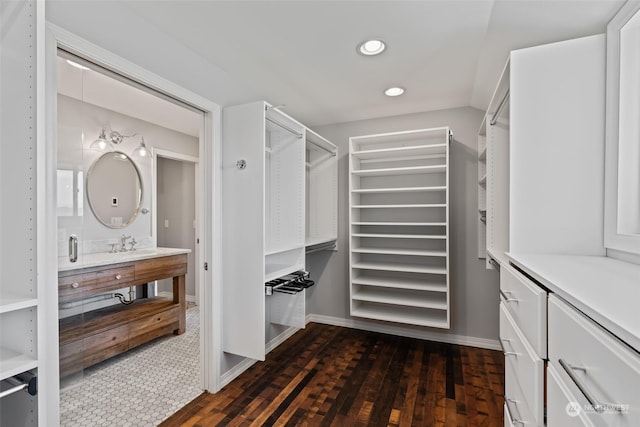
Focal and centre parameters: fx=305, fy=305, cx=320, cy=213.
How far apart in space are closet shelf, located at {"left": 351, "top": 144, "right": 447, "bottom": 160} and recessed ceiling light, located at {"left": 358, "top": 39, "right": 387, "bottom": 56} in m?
Result: 1.02

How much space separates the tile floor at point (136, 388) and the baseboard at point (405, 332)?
55.9 inches

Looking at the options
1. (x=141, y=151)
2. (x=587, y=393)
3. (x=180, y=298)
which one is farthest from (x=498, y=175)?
(x=141, y=151)

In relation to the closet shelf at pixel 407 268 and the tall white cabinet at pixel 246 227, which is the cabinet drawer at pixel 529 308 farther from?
the tall white cabinet at pixel 246 227

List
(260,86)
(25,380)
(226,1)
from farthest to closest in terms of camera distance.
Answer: (260,86) → (226,1) → (25,380)

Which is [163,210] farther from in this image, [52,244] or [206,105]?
[52,244]

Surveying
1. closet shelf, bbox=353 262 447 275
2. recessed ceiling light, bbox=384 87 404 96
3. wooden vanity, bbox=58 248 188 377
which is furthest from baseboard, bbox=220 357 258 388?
recessed ceiling light, bbox=384 87 404 96

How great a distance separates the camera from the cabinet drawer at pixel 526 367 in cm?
94

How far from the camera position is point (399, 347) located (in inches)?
114

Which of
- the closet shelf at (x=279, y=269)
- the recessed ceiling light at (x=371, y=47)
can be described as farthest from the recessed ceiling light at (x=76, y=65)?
the closet shelf at (x=279, y=269)

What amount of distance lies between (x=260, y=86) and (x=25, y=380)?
7.23 feet

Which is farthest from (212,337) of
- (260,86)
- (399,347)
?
(260,86)

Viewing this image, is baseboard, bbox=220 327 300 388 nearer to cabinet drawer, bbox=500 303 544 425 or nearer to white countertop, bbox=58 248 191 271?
white countertop, bbox=58 248 191 271

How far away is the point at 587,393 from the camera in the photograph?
631 mm

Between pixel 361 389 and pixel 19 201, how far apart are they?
7.17 feet
